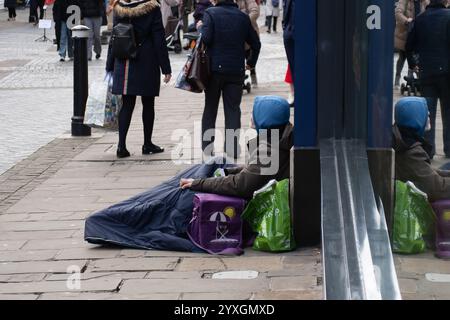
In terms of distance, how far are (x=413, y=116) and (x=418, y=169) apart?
0.36 m

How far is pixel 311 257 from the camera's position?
681 cm

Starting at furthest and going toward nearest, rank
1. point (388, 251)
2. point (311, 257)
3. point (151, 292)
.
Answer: point (311, 257) < point (151, 292) < point (388, 251)

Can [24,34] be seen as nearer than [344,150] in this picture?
No

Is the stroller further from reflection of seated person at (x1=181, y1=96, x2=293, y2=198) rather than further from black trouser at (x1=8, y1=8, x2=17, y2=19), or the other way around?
black trouser at (x1=8, y1=8, x2=17, y2=19)

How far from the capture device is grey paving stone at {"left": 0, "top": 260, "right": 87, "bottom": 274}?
6.75 metres

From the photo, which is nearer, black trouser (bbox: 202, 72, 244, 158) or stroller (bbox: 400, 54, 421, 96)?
black trouser (bbox: 202, 72, 244, 158)

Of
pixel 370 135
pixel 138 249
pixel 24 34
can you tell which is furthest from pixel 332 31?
pixel 24 34

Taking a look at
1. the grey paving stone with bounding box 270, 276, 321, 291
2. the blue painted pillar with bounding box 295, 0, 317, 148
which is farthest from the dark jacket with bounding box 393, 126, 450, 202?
the grey paving stone with bounding box 270, 276, 321, 291

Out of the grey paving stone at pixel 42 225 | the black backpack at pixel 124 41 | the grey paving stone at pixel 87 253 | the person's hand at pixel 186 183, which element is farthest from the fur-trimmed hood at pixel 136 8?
the grey paving stone at pixel 87 253

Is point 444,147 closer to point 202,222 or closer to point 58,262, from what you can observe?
point 202,222

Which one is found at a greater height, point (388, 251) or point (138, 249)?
point (388, 251)

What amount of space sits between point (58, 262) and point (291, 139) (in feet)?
5.64

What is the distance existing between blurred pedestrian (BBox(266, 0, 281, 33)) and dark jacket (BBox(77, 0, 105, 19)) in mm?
8842

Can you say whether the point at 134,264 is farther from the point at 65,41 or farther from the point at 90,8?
the point at 65,41
